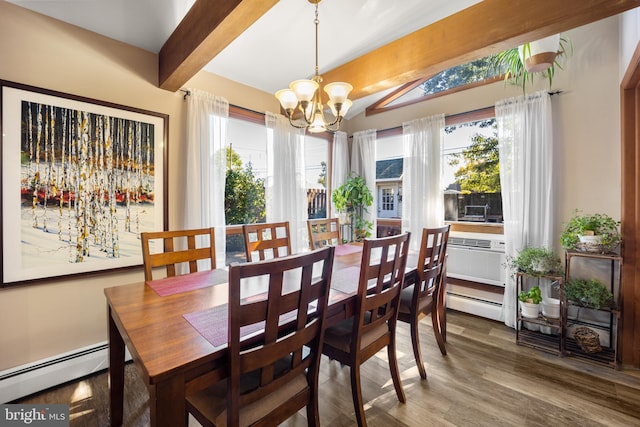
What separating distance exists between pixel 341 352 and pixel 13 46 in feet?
9.58

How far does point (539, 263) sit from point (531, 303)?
1.26ft

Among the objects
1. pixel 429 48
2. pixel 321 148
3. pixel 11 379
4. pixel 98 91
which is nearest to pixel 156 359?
pixel 11 379

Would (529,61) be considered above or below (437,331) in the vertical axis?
above

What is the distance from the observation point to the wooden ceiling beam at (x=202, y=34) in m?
1.50

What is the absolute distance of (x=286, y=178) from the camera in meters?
3.40

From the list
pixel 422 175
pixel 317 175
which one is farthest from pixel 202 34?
pixel 422 175

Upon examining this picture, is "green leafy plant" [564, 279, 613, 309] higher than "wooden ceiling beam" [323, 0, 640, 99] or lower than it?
lower

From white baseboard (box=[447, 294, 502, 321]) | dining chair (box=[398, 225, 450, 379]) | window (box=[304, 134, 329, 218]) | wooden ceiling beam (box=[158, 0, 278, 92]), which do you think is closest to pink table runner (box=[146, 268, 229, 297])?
dining chair (box=[398, 225, 450, 379])

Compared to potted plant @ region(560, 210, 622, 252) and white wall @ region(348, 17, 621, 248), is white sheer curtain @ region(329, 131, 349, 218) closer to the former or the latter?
white wall @ region(348, 17, 621, 248)

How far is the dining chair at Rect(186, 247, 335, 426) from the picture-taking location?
3.18ft

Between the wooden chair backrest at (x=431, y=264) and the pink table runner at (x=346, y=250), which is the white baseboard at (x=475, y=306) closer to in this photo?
the wooden chair backrest at (x=431, y=264)

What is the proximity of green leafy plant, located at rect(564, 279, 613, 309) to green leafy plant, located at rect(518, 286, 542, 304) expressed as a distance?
0.64ft

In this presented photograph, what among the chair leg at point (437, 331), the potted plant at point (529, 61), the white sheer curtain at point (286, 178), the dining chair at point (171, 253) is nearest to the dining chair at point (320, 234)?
the white sheer curtain at point (286, 178)

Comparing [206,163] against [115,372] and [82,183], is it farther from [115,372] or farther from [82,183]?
[115,372]
